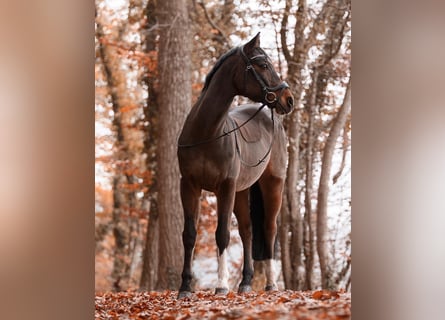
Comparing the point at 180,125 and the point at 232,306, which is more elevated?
the point at 180,125

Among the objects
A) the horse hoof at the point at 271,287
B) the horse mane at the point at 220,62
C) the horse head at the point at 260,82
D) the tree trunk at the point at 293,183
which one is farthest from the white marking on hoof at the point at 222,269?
the horse mane at the point at 220,62

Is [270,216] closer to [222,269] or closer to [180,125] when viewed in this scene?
[222,269]

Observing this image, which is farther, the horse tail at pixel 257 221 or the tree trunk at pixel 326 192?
the tree trunk at pixel 326 192

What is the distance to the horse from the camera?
5.61 metres

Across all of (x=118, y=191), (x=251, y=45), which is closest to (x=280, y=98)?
(x=251, y=45)

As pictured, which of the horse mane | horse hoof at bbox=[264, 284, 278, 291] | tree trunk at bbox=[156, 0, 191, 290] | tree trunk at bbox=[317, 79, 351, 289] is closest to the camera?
the horse mane

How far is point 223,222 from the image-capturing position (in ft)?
18.7

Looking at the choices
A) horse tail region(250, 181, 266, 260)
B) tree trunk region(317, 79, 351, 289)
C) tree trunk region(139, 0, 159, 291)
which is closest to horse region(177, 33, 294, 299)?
horse tail region(250, 181, 266, 260)

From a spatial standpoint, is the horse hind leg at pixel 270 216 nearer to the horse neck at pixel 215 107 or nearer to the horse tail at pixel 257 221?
the horse tail at pixel 257 221

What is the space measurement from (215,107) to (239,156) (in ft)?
1.37

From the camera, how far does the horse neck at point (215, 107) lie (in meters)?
5.64

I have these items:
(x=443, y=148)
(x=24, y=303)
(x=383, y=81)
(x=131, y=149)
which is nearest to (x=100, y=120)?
(x=131, y=149)

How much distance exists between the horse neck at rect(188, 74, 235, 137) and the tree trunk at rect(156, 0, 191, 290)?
65 cm

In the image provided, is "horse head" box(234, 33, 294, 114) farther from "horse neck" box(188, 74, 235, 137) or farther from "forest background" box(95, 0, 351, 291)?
"forest background" box(95, 0, 351, 291)
